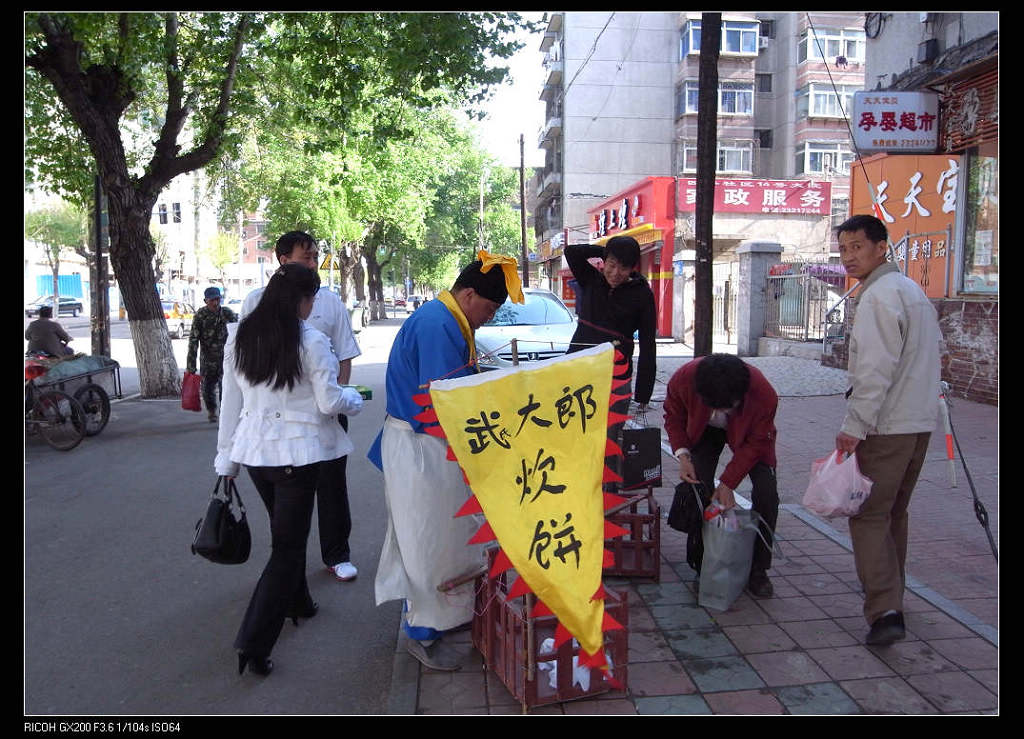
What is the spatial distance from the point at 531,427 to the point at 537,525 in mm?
334

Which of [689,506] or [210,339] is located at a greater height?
[210,339]

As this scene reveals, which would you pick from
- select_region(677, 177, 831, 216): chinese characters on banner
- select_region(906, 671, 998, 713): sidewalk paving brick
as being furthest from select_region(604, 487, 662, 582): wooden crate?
select_region(677, 177, 831, 216): chinese characters on banner

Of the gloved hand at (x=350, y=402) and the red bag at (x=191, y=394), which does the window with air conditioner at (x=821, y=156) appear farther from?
the gloved hand at (x=350, y=402)

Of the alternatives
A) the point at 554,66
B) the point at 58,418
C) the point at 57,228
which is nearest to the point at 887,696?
the point at 58,418

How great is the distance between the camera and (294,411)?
129 inches

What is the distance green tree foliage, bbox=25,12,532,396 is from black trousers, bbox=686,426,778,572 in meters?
7.28

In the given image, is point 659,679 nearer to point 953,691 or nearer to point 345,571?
point 953,691

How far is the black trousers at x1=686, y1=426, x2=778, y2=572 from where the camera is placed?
3930mm

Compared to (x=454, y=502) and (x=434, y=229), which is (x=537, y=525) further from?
(x=434, y=229)

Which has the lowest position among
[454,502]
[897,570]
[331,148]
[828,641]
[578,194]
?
[828,641]

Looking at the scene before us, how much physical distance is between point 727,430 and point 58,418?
7074mm

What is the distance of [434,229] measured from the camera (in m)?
47.0

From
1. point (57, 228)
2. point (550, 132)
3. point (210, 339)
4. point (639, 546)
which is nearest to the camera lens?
point (639, 546)

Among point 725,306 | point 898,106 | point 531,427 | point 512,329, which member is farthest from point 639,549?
point 725,306
